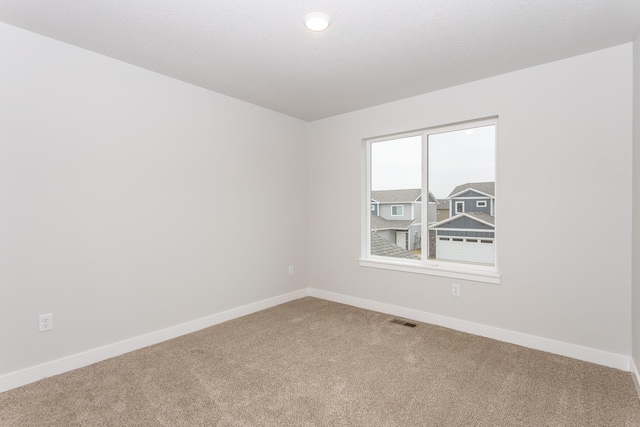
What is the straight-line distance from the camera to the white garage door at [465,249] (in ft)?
10.6

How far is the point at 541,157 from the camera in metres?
2.79

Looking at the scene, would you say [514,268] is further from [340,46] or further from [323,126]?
[323,126]

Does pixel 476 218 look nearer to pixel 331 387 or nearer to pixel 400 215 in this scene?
pixel 400 215

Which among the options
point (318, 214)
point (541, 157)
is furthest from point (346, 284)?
point (541, 157)

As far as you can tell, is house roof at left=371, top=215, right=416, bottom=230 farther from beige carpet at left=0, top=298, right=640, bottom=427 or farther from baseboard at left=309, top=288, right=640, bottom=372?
beige carpet at left=0, top=298, right=640, bottom=427

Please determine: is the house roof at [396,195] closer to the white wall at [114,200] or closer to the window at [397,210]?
the window at [397,210]

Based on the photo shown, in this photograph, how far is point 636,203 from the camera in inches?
90.2

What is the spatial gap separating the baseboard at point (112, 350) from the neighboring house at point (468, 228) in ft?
7.22

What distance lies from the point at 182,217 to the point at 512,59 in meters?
3.23

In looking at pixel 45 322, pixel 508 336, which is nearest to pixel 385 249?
pixel 508 336

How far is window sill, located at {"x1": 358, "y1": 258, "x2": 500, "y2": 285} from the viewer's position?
3.08 meters

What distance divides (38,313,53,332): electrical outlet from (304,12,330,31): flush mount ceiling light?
276 centimetres

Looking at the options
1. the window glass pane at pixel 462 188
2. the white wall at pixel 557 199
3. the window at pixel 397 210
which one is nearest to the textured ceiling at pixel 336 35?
the white wall at pixel 557 199

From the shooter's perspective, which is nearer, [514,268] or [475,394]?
[475,394]
